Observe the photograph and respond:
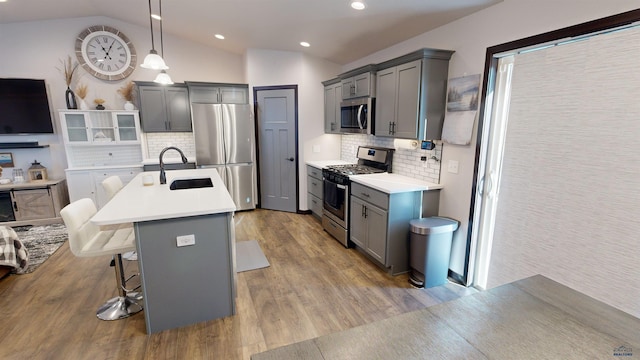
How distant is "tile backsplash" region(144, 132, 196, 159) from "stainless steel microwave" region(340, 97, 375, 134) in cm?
274

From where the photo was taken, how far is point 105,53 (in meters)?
4.95

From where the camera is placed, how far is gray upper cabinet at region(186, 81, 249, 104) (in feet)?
16.2

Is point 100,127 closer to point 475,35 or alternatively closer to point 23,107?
point 23,107

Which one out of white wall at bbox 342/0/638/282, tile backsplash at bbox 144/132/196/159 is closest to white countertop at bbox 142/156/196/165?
tile backsplash at bbox 144/132/196/159

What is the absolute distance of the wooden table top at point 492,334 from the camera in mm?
810

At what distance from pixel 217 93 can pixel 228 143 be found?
857mm

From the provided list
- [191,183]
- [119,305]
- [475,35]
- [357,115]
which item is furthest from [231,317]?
[475,35]

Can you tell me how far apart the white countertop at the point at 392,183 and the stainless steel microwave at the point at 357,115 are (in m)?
0.61

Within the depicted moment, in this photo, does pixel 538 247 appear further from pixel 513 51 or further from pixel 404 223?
pixel 513 51

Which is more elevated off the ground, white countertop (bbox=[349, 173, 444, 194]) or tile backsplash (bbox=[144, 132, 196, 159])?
tile backsplash (bbox=[144, 132, 196, 159])

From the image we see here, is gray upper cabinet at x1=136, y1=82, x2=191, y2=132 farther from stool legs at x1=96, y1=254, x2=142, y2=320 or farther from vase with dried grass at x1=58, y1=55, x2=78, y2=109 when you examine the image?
stool legs at x1=96, y1=254, x2=142, y2=320

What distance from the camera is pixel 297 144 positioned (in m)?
5.14

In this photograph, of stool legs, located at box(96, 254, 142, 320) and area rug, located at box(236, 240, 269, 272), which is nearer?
stool legs, located at box(96, 254, 142, 320)

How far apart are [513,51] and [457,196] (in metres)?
1.33
